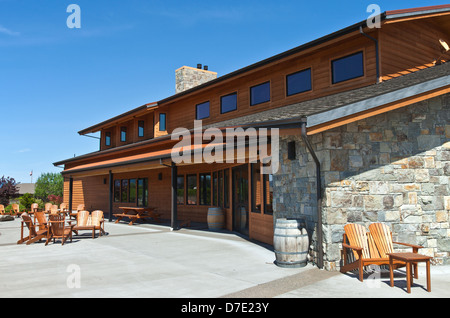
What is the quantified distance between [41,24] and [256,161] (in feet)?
21.5

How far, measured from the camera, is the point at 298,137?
751 centimetres

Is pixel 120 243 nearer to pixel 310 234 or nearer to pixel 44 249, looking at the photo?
pixel 44 249

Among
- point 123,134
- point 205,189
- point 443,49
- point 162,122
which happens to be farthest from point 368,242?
point 123,134

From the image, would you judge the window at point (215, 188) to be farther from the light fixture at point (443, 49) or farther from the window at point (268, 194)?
the light fixture at point (443, 49)

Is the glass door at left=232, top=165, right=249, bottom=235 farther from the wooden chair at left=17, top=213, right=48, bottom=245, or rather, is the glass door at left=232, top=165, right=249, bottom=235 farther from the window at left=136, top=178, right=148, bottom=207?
the window at left=136, top=178, right=148, bottom=207

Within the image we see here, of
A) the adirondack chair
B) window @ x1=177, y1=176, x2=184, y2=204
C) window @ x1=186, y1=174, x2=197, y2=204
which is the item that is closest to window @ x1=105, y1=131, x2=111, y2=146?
window @ x1=177, y1=176, x2=184, y2=204

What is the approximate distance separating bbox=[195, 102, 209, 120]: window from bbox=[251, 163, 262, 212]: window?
633 centimetres

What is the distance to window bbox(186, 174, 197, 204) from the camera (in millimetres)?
16672

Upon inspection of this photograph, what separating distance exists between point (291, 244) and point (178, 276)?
7.25 ft

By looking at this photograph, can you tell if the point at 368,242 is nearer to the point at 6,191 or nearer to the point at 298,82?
the point at 298,82

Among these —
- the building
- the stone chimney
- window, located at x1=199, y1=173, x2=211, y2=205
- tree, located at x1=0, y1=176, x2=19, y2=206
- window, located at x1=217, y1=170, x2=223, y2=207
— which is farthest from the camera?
tree, located at x1=0, y1=176, x2=19, y2=206

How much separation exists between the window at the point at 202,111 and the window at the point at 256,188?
6327 millimetres

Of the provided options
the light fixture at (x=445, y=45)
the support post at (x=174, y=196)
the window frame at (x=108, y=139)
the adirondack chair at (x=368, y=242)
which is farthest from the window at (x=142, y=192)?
the light fixture at (x=445, y=45)

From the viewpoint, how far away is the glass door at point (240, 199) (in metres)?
11.1
